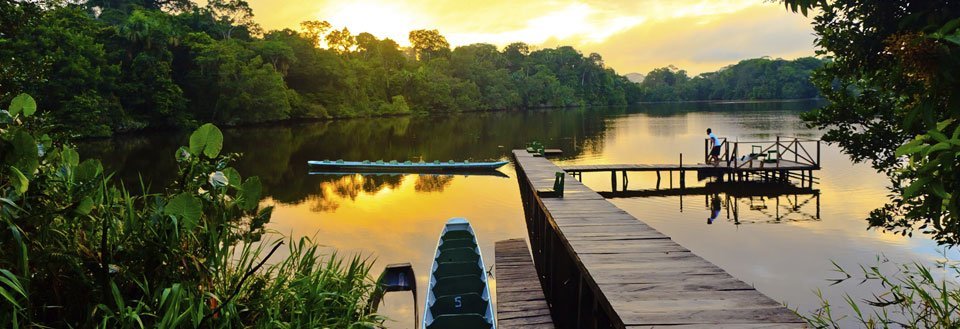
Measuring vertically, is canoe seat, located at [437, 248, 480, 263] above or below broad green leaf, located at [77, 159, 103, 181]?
below

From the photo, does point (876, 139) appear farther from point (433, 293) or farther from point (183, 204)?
point (183, 204)

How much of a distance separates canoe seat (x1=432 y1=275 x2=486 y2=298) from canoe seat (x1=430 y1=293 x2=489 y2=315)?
1.71 ft

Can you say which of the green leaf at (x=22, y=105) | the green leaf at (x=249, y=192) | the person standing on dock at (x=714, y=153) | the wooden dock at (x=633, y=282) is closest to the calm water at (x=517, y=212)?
the person standing on dock at (x=714, y=153)

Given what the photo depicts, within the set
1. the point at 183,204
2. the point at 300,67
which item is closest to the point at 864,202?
the point at 183,204

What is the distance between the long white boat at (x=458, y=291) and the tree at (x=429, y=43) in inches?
3852

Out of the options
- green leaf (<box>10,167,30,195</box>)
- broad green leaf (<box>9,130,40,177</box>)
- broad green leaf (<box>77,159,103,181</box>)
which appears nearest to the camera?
green leaf (<box>10,167,30,195</box>)

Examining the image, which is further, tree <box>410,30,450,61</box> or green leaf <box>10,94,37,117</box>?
tree <box>410,30,450,61</box>

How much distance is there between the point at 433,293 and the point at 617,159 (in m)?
24.1

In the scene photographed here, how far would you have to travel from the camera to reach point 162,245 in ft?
11.7

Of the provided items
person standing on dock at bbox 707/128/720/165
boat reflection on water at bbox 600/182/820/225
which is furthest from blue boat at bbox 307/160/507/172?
person standing on dock at bbox 707/128/720/165

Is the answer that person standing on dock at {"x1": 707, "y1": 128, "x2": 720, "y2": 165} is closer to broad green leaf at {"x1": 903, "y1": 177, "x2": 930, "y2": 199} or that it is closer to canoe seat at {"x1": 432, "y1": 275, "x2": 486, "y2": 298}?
canoe seat at {"x1": 432, "y1": 275, "x2": 486, "y2": 298}

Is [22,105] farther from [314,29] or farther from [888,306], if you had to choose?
[314,29]

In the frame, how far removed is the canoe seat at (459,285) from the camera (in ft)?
24.7

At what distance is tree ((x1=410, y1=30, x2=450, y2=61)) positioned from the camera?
104000 mm
